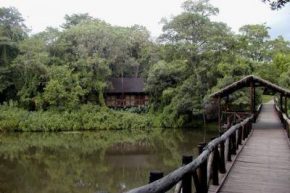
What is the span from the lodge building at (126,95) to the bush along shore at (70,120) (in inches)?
212

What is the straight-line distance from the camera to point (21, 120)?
118 ft

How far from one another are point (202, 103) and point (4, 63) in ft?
66.8

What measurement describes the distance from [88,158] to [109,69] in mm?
17235

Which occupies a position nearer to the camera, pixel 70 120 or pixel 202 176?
pixel 202 176

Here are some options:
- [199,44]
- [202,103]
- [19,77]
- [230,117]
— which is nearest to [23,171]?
[230,117]

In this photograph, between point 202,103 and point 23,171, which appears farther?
point 202,103

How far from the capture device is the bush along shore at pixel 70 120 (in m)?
35.7

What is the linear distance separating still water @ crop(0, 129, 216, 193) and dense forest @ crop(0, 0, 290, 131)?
7.67 feet

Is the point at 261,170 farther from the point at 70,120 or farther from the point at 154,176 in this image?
the point at 70,120

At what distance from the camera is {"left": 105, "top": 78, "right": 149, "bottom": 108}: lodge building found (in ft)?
141

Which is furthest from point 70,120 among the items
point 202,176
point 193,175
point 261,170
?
point 193,175

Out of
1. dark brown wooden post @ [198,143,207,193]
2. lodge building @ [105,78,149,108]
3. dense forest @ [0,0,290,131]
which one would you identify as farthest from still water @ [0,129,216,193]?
lodge building @ [105,78,149,108]

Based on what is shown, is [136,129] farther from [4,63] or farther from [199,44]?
[4,63]

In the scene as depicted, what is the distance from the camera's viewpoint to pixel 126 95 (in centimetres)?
4341
